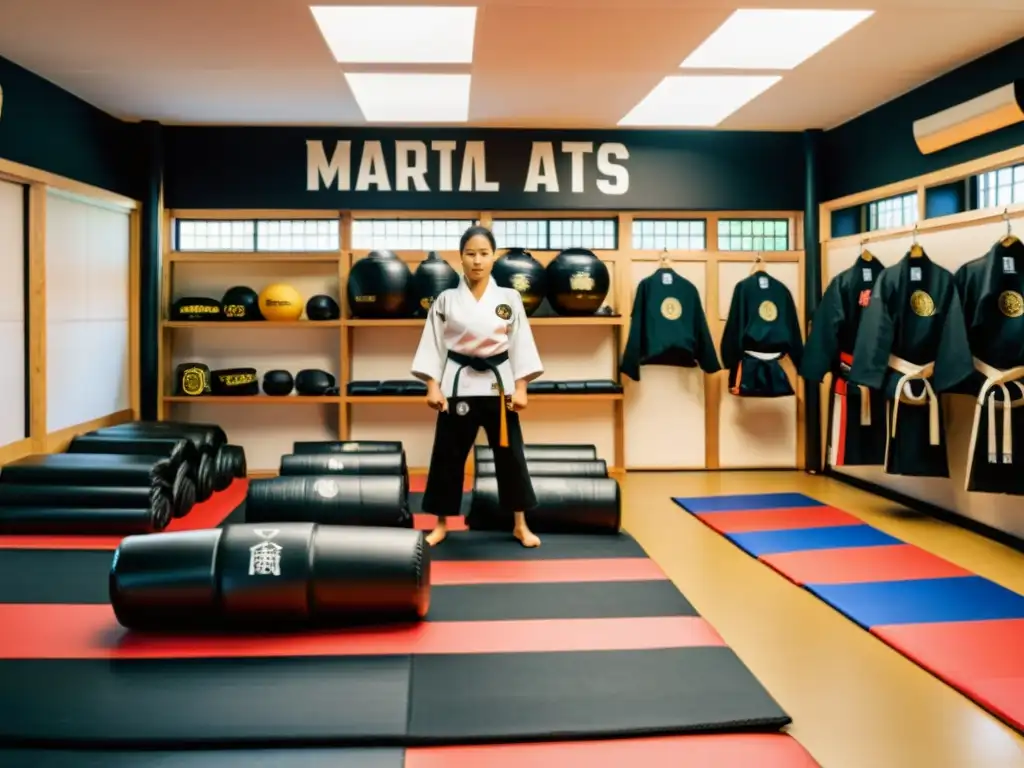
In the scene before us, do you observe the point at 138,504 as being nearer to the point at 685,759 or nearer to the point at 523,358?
the point at 523,358

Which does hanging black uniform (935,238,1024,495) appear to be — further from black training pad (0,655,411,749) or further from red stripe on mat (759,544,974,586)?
black training pad (0,655,411,749)

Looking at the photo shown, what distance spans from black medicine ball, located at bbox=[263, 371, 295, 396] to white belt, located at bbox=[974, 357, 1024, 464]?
441cm

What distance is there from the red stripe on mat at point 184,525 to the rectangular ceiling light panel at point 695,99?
3.48 meters

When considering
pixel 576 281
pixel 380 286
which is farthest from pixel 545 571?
pixel 380 286

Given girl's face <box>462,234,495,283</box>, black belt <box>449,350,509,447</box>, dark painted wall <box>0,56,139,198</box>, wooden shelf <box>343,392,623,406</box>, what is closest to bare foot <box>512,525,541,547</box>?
black belt <box>449,350,509,447</box>

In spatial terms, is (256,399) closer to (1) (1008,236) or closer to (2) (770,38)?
(2) (770,38)

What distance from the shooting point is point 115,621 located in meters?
3.12

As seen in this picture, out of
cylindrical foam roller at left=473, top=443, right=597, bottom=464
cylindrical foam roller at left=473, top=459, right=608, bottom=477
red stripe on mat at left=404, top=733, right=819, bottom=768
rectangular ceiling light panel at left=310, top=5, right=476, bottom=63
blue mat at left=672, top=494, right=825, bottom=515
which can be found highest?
rectangular ceiling light panel at left=310, top=5, right=476, bottom=63

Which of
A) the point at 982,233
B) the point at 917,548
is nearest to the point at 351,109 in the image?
the point at 982,233

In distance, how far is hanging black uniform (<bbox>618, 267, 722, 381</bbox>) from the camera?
256 inches

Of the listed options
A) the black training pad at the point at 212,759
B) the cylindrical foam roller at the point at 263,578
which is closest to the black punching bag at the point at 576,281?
the cylindrical foam roller at the point at 263,578

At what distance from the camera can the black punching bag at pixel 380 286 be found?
20.6 feet

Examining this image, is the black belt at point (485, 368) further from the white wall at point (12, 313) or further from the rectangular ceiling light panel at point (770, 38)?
the white wall at point (12, 313)

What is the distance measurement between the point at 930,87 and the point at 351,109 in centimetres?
363
